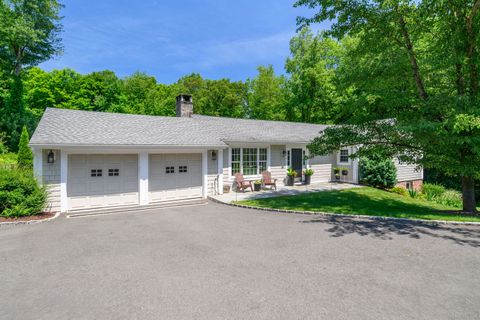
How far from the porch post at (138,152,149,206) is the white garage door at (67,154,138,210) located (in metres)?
0.42

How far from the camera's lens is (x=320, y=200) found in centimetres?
1268

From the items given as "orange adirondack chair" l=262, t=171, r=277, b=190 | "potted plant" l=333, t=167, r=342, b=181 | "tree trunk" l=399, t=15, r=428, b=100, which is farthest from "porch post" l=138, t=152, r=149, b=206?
"potted plant" l=333, t=167, r=342, b=181

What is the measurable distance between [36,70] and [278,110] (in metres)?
31.7

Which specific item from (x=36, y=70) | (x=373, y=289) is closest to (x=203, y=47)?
(x=373, y=289)

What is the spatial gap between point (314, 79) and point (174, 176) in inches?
942

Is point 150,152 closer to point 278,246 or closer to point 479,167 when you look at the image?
point 278,246

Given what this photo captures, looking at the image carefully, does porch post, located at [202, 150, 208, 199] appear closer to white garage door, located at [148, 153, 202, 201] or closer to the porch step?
white garage door, located at [148, 153, 202, 201]

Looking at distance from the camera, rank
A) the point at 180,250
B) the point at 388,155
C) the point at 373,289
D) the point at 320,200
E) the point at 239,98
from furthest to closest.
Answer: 1. the point at 239,98
2. the point at 320,200
3. the point at 388,155
4. the point at 180,250
5. the point at 373,289

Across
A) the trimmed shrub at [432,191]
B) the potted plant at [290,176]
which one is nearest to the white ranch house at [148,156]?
the potted plant at [290,176]

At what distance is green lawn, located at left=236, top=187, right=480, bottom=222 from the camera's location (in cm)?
986

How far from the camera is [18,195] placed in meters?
9.05

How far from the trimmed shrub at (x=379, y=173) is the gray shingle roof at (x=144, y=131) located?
4.46 meters

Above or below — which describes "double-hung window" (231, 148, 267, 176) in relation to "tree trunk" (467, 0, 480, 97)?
below

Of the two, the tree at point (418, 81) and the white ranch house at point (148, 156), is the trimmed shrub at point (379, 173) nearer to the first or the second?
the white ranch house at point (148, 156)
